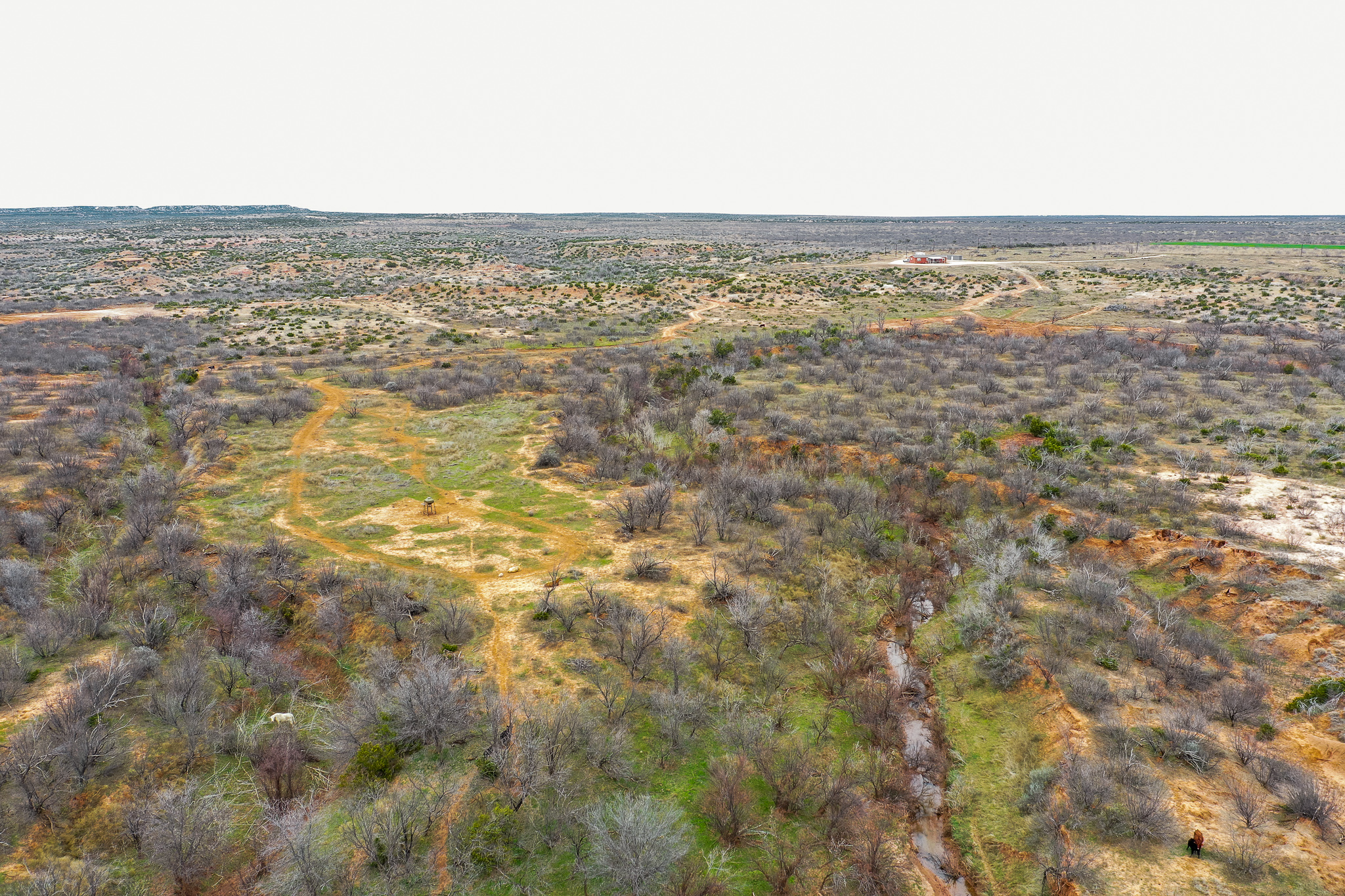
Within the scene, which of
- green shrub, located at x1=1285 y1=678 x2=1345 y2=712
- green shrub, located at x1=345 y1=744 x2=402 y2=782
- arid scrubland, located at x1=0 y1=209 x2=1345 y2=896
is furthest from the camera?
green shrub, located at x1=1285 y1=678 x2=1345 y2=712

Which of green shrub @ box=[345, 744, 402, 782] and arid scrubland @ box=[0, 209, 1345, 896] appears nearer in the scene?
arid scrubland @ box=[0, 209, 1345, 896]

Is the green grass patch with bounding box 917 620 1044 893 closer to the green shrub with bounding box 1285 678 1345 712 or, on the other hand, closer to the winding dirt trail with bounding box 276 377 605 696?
the green shrub with bounding box 1285 678 1345 712

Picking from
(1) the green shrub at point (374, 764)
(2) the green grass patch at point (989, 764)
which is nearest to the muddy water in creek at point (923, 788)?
(2) the green grass patch at point (989, 764)

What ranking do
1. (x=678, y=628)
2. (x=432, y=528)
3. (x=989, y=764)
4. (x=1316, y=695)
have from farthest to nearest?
(x=432, y=528)
(x=678, y=628)
(x=989, y=764)
(x=1316, y=695)

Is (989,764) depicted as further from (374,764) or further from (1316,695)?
(374,764)

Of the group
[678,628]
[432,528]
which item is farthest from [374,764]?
[432,528]

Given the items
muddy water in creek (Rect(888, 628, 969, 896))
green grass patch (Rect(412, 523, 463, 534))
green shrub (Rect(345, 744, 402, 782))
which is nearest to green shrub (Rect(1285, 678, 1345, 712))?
muddy water in creek (Rect(888, 628, 969, 896))

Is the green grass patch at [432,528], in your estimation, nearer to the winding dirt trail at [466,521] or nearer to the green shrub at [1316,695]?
the winding dirt trail at [466,521]
